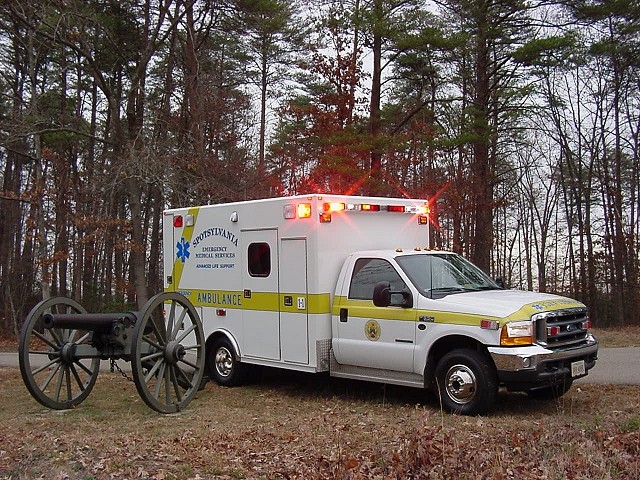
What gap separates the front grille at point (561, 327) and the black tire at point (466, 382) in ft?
2.25

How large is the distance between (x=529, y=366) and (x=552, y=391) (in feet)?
5.00

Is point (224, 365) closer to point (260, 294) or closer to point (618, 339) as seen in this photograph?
point (260, 294)

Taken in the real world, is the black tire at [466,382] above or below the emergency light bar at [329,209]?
below

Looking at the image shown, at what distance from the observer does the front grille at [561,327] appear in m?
8.28

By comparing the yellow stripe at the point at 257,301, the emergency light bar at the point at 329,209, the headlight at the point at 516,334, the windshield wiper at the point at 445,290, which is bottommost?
the headlight at the point at 516,334

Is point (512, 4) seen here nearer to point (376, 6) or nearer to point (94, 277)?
point (376, 6)

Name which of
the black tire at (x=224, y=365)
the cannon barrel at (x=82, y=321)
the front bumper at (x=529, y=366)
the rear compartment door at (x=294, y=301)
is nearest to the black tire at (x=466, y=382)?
the front bumper at (x=529, y=366)

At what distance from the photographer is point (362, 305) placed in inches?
380

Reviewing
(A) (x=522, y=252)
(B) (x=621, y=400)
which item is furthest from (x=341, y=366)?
(A) (x=522, y=252)

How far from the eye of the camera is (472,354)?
855 centimetres

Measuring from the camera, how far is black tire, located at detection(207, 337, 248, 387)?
11.4m

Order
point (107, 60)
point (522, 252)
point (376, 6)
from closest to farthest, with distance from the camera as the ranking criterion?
1. point (376, 6)
2. point (107, 60)
3. point (522, 252)

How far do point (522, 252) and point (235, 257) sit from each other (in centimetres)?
3375

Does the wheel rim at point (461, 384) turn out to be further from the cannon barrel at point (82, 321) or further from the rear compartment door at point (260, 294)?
the cannon barrel at point (82, 321)
